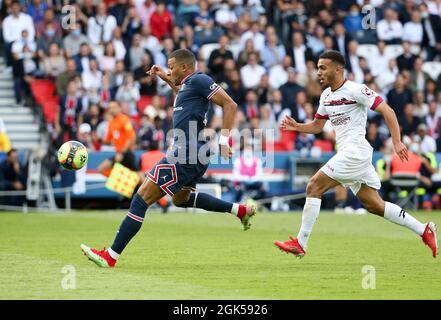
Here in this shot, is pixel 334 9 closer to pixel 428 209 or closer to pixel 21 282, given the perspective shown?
pixel 428 209

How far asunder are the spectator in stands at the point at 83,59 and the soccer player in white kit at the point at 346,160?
14762 millimetres

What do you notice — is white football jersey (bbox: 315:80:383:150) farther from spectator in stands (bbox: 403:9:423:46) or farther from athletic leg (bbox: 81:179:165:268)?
spectator in stands (bbox: 403:9:423:46)

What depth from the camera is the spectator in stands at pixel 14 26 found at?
2705cm

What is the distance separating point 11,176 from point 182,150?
12521 mm

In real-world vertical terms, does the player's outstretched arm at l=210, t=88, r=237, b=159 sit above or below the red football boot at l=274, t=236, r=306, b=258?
above

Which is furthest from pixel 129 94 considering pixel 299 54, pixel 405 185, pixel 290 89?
pixel 405 185

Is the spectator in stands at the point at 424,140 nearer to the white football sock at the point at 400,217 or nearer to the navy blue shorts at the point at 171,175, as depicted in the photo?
the white football sock at the point at 400,217

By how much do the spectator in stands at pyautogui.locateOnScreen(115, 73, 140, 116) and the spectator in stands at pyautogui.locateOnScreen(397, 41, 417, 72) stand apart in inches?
302

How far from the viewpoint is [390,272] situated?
12.2 meters

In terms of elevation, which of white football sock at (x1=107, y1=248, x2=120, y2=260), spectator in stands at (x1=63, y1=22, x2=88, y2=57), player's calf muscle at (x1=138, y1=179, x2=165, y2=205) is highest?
spectator in stands at (x1=63, y1=22, x2=88, y2=57)

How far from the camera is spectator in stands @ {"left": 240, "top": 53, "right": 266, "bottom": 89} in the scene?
2827 cm

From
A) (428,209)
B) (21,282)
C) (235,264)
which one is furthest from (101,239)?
(428,209)

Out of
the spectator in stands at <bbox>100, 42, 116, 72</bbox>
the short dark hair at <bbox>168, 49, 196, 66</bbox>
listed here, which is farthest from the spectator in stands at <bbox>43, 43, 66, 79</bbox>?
the short dark hair at <bbox>168, 49, 196, 66</bbox>

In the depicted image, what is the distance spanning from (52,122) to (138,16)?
4397 mm
